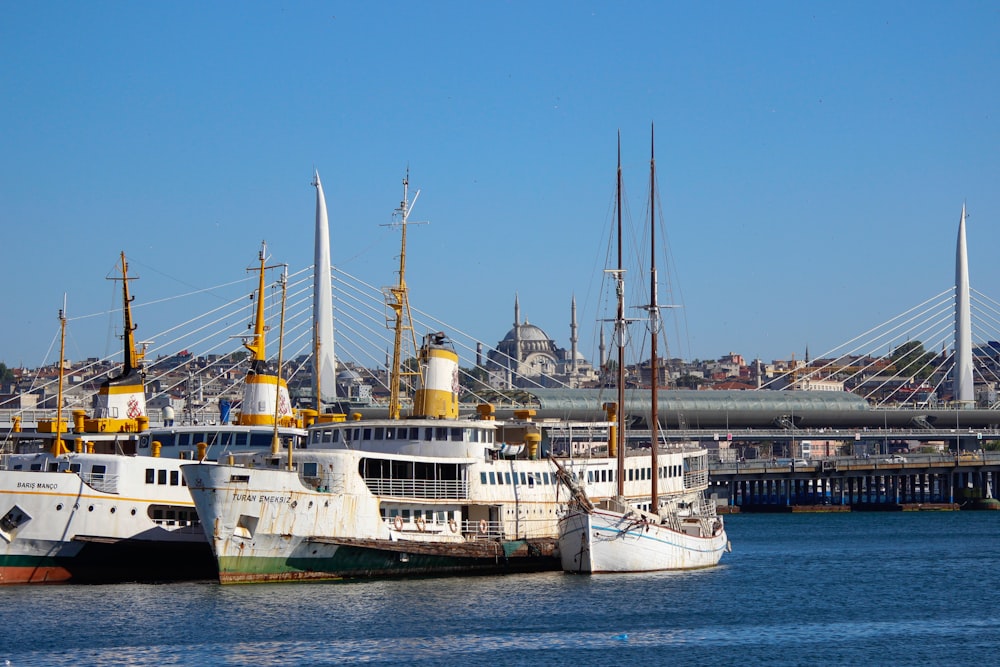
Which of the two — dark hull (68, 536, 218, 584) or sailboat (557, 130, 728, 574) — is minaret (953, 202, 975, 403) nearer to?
sailboat (557, 130, 728, 574)

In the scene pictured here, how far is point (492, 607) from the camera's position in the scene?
39125 mm

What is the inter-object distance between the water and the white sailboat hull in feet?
2.08

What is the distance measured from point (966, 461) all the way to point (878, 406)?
103 feet

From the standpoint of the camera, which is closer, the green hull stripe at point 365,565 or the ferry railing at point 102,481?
the green hull stripe at point 365,565

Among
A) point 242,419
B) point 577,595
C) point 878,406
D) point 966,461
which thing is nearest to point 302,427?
point 242,419

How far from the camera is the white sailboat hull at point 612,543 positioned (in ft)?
149

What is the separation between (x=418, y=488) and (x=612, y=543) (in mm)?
5876

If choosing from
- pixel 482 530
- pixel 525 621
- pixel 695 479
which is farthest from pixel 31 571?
pixel 695 479

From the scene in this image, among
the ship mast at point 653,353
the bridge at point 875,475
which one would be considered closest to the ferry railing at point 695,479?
the ship mast at point 653,353

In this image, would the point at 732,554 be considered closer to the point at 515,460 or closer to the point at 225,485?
the point at 515,460

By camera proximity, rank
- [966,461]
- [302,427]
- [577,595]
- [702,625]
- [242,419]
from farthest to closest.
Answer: [966,461] → [302,427] → [242,419] → [577,595] → [702,625]

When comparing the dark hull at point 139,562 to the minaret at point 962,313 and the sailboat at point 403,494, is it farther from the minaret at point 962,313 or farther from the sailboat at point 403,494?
the minaret at point 962,313

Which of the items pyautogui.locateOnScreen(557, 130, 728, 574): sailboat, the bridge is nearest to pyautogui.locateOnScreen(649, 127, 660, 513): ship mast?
pyautogui.locateOnScreen(557, 130, 728, 574): sailboat

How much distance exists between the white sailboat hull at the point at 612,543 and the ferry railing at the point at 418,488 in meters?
3.24
